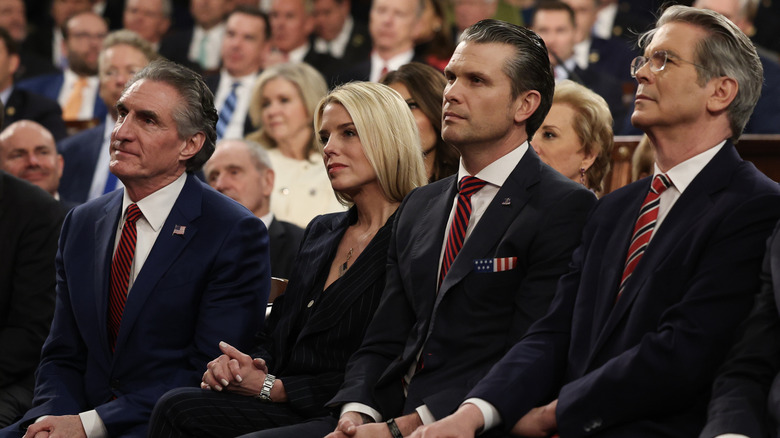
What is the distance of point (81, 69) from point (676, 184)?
631 centimetres

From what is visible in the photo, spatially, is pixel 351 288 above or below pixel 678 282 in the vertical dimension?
below

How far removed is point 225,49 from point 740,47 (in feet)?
15.9

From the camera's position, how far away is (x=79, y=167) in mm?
5727

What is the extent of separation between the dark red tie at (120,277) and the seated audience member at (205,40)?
5.32 metres

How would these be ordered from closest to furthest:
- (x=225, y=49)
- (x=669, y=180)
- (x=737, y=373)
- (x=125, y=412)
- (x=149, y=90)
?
(x=737, y=373) → (x=669, y=180) → (x=125, y=412) → (x=149, y=90) → (x=225, y=49)

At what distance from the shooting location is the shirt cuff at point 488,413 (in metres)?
2.21

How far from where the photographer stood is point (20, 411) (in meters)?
3.29

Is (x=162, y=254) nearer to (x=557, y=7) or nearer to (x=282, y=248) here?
(x=282, y=248)

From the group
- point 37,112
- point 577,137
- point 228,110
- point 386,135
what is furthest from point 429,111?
point 37,112

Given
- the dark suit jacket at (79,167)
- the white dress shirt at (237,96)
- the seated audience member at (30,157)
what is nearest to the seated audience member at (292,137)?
the white dress shirt at (237,96)

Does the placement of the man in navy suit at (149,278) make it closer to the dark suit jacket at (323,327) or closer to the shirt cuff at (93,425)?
the shirt cuff at (93,425)

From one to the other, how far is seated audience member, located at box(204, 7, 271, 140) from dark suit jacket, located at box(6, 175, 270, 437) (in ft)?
11.3

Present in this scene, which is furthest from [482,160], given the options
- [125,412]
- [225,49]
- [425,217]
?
[225,49]

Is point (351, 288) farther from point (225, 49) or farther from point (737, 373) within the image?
point (225, 49)
